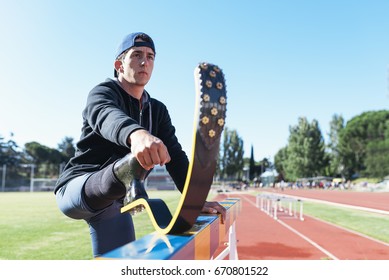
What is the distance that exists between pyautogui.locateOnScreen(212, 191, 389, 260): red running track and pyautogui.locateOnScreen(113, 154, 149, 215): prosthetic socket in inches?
157

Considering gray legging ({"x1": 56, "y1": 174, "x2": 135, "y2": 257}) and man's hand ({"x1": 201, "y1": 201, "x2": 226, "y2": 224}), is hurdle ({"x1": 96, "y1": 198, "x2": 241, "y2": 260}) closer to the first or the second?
man's hand ({"x1": 201, "y1": 201, "x2": 226, "y2": 224})

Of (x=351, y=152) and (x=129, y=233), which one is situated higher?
(x=351, y=152)

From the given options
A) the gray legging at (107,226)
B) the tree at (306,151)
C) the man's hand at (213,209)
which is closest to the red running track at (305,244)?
the man's hand at (213,209)

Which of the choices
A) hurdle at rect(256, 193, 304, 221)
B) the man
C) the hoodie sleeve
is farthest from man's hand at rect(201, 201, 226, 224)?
hurdle at rect(256, 193, 304, 221)

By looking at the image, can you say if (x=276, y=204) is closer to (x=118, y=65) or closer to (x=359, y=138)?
(x=118, y=65)

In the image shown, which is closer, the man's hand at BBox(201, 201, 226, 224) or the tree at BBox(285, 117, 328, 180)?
the man's hand at BBox(201, 201, 226, 224)

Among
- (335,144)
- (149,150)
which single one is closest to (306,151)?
(335,144)

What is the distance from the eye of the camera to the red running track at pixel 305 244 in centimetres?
496

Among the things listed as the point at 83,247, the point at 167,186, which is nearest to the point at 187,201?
the point at 83,247

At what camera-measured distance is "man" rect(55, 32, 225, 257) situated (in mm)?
1025

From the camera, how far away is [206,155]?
2.96ft

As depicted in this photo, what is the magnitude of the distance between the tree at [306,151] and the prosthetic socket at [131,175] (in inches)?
2261

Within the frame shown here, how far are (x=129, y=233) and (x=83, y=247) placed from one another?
3844 millimetres
